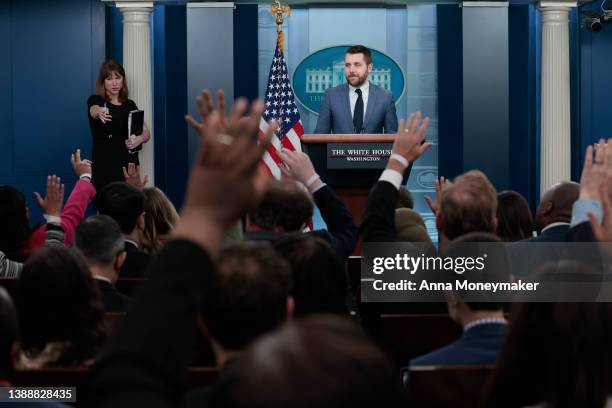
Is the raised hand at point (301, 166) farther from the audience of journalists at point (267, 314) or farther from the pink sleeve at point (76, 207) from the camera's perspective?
the pink sleeve at point (76, 207)

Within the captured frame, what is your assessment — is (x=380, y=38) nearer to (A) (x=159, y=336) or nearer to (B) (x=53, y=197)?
(B) (x=53, y=197)

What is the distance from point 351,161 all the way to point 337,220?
2911 mm

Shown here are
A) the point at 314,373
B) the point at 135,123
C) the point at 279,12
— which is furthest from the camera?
the point at 279,12

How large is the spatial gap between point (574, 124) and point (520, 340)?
29.7 ft

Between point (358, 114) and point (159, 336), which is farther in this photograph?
point (358, 114)

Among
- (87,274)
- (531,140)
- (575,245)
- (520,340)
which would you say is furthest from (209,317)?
(531,140)

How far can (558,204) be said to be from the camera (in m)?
3.92

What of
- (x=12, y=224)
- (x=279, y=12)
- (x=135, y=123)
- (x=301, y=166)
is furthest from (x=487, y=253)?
(x=279, y=12)

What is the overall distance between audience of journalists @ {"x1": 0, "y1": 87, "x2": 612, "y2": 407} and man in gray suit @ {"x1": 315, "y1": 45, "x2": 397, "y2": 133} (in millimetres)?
3696

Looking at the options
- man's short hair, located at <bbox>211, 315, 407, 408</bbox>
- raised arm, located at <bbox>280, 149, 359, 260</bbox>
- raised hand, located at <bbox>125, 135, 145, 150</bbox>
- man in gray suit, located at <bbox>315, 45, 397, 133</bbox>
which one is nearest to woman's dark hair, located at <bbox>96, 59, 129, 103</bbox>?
raised hand, located at <bbox>125, 135, 145, 150</bbox>

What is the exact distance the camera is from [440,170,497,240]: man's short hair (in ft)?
11.0

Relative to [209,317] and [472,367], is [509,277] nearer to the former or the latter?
[472,367]

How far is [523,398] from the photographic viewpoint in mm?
1563

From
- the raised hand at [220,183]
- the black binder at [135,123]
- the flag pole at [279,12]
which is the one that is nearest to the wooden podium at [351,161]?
the flag pole at [279,12]
